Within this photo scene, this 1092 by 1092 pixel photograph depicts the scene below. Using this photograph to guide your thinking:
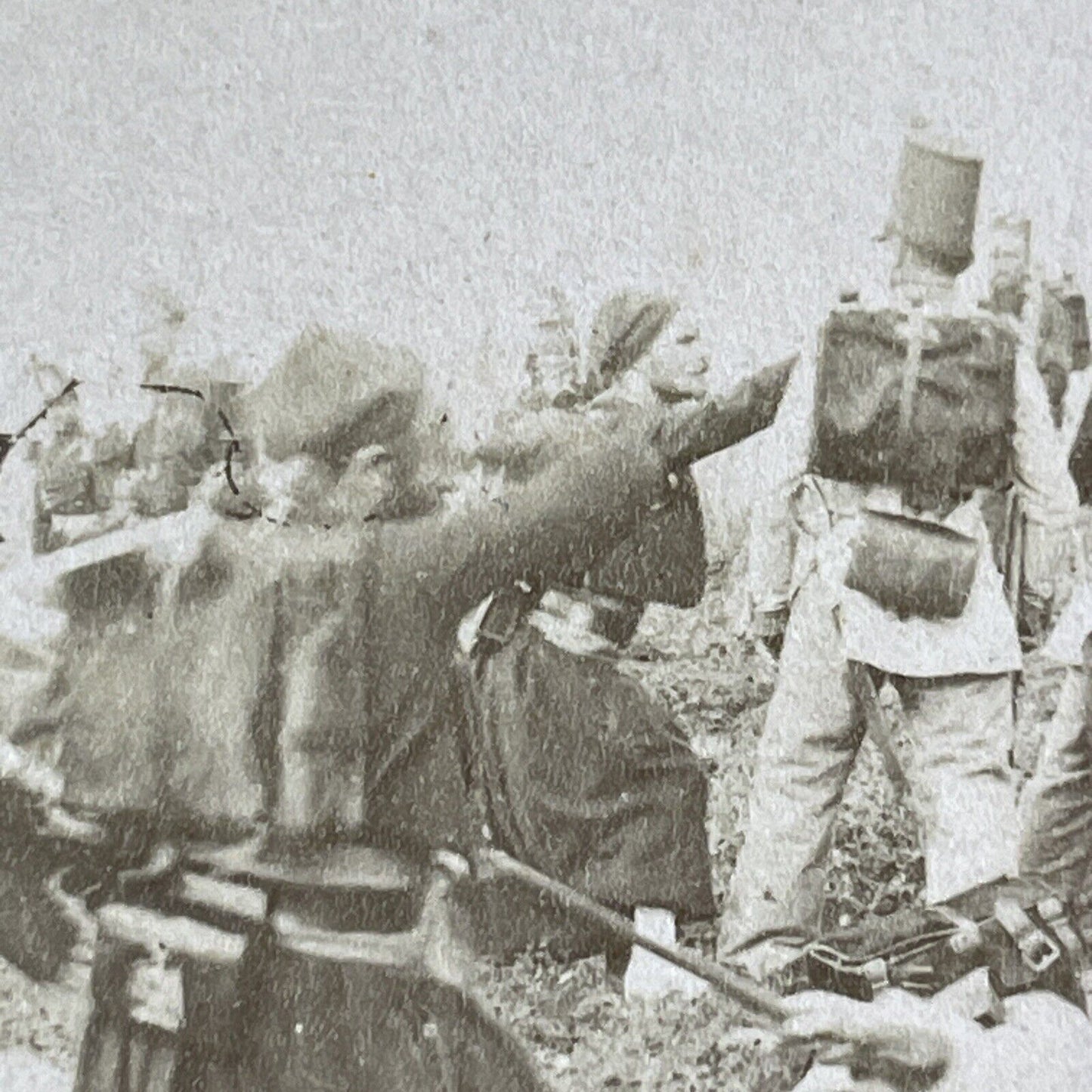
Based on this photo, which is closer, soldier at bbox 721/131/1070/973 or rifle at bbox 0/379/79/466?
rifle at bbox 0/379/79/466

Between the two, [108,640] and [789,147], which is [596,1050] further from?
[789,147]

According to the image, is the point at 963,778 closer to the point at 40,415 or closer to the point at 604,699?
the point at 604,699

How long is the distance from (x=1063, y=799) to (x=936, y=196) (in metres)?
0.99

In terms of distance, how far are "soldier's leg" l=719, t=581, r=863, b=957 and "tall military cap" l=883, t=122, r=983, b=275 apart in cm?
56

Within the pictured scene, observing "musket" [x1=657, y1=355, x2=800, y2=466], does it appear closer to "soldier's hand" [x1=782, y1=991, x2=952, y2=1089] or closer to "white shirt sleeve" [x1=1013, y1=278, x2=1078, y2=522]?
"white shirt sleeve" [x1=1013, y1=278, x2=1078, y2=522]

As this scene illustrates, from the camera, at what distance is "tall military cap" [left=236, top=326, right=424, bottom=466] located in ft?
6.21

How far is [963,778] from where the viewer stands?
81.3 inches

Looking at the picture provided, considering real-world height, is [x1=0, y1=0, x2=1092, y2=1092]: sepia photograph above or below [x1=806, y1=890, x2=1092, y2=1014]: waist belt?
above

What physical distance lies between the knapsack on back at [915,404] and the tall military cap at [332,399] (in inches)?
25.7

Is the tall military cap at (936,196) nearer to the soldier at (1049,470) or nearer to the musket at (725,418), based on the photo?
the soldier at (1049,470)

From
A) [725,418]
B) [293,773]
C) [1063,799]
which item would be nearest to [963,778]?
[1063,799]

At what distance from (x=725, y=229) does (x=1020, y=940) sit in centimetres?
124

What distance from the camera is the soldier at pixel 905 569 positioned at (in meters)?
2.00

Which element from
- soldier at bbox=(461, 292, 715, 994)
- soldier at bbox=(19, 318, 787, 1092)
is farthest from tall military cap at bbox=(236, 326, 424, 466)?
soldier at bbox=(461, 292, 715, 994)
